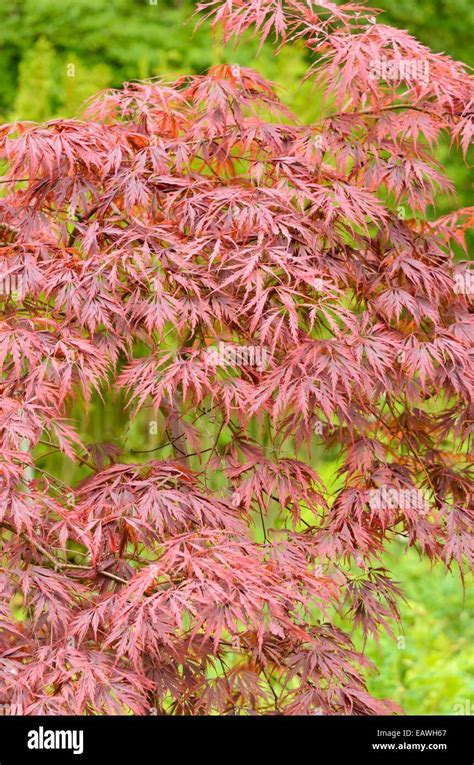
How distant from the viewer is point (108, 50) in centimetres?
848

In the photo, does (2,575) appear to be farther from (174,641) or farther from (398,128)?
(398,128)

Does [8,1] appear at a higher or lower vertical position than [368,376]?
higher

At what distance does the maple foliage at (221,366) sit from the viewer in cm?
186

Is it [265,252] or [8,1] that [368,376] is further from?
[8,1]

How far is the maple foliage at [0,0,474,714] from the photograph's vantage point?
1.86 metres

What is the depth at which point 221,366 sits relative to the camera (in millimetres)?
2023

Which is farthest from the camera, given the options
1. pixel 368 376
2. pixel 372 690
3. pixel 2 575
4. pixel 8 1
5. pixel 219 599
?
pixel 8 1

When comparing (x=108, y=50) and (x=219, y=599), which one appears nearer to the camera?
(x=219, y=599)

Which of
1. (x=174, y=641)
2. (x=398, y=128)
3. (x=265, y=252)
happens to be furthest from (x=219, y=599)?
(x=398, y=128)

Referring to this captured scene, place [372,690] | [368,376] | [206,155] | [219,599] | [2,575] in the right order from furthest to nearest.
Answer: [372,690], [206,155], [368,376], [2,575], [219,599]

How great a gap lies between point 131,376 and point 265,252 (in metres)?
0.42

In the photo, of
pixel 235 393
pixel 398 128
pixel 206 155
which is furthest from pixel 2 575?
pixel 398 128
